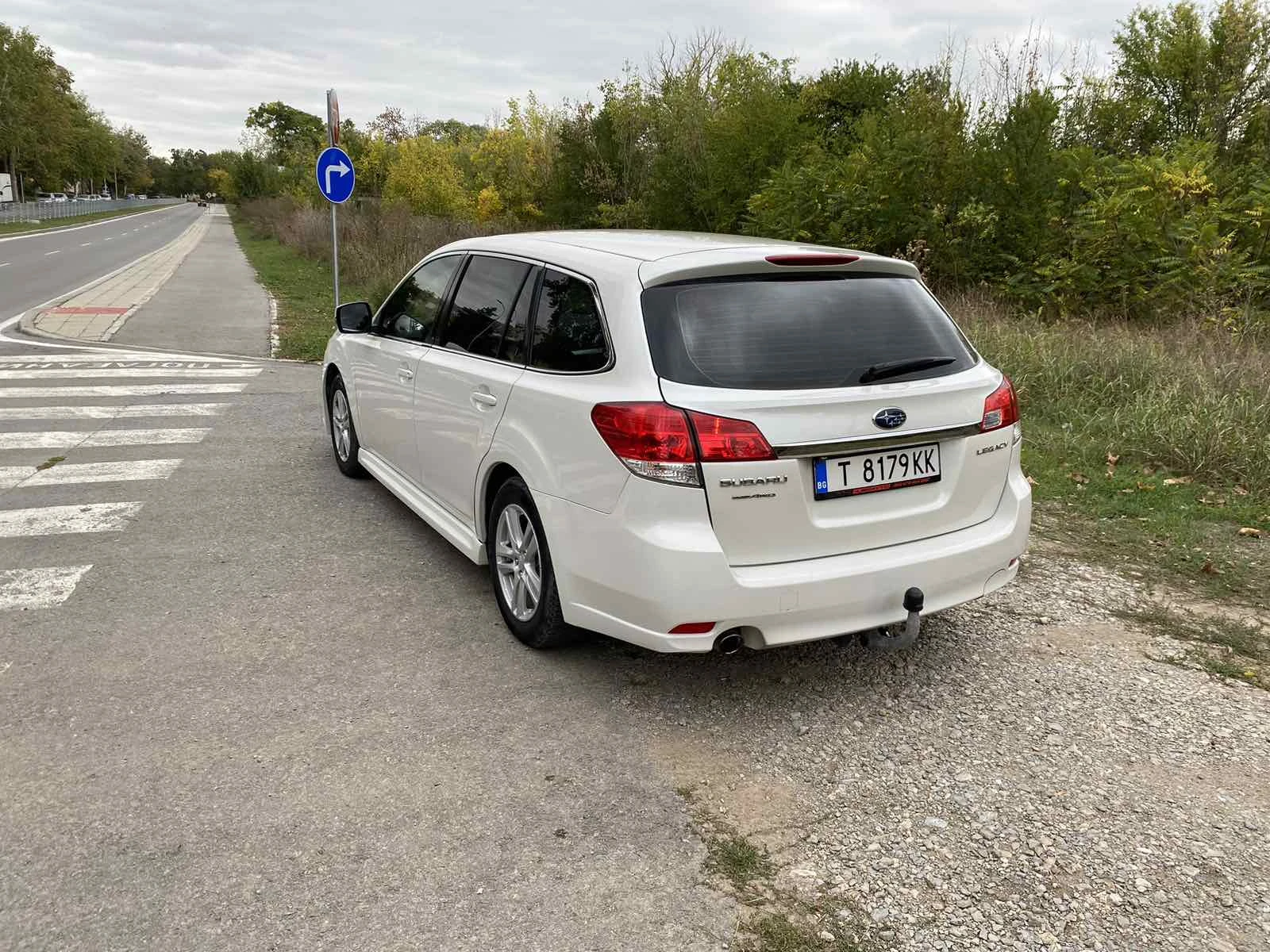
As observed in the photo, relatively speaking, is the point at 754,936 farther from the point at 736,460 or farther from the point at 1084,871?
the point at 736,460

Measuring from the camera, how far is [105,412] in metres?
8.70

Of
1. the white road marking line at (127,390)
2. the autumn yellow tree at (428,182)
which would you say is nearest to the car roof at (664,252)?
the white road marking line at (127,390)

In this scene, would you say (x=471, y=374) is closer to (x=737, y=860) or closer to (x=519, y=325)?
(x=519, y=325)

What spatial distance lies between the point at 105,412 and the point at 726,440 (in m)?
7.43

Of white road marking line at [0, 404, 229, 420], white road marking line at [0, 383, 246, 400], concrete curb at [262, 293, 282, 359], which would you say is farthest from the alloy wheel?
concrete curb at [262, 293, 282, 359]

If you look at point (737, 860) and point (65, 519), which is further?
point (65, 519)

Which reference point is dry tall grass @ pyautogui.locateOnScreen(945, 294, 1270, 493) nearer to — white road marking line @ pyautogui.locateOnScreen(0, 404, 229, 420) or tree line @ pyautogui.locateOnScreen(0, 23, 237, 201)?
white road marking line @ pyautogui.locateOnScreen(0, 404, 229, 420)

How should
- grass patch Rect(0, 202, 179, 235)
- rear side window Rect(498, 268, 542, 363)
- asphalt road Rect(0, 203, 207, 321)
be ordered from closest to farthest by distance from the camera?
1. rear side window Rect(498, 268, 542, 363)
2. asphalt road Rect(0, 203, 207, 321)
3. grass patch Rect(0, 202, 179, 235)

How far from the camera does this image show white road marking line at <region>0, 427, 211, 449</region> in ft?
24.7

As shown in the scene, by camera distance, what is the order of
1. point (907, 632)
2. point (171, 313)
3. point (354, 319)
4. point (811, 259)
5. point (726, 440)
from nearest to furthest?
point (726, 440), point (907, 632), point (811, 259), point (354, 319), point (171, 313)

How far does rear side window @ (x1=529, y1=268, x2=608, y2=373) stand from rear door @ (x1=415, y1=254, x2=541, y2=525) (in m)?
0.11

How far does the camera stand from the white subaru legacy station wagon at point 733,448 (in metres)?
3.23

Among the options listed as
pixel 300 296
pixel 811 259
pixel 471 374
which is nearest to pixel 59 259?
pixel 300 296

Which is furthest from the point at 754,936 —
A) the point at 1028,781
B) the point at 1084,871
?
the point at 1028,781
